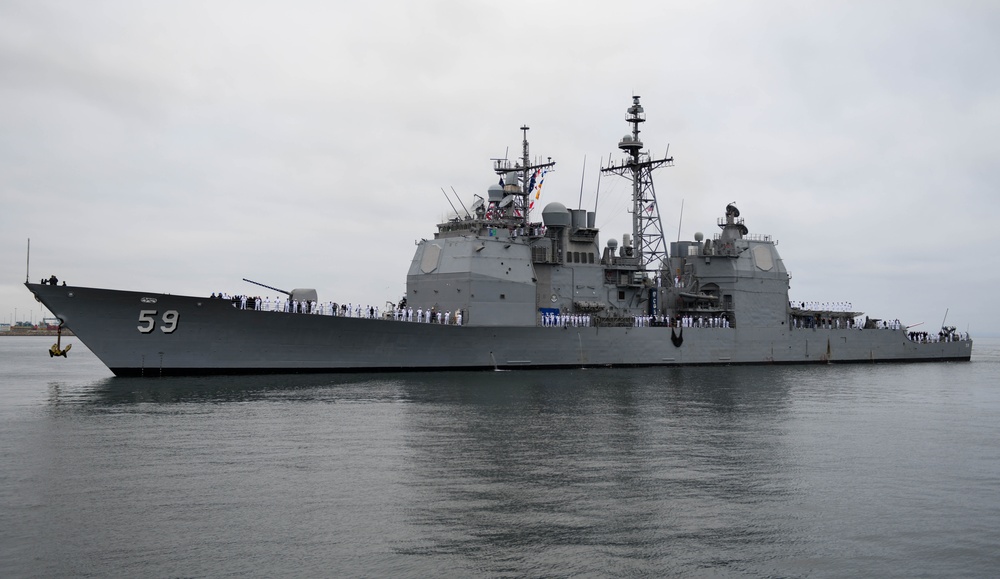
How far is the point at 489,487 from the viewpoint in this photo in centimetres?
1202

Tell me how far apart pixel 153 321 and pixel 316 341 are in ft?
17.5

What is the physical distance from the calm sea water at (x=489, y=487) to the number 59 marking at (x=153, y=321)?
156 inches

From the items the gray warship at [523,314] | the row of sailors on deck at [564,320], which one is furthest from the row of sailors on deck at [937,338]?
A: the row of sailors on deck at [564,320]

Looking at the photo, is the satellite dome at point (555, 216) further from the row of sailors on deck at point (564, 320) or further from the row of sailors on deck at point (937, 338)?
the row of sailors on deck at point (937, 338)

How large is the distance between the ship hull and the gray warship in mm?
48

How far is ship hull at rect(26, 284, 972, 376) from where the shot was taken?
26.0 metres

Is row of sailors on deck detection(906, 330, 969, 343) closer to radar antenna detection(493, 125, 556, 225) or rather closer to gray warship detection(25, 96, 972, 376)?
gray warship detection(25, 96, 972, 376)

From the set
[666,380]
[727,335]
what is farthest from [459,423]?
[727,335]

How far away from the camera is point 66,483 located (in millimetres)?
12156

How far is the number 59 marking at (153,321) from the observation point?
85.6ft

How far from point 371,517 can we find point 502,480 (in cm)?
254

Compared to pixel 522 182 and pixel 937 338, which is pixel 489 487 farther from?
pixel 937 338

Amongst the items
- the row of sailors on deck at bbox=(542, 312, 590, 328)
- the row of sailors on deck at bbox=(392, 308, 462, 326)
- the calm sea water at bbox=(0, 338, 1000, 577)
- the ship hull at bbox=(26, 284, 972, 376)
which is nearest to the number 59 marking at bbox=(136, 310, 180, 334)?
the ship hull at bbox=(26, 284, 972, 376)

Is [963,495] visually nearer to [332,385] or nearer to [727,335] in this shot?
[332,385]
